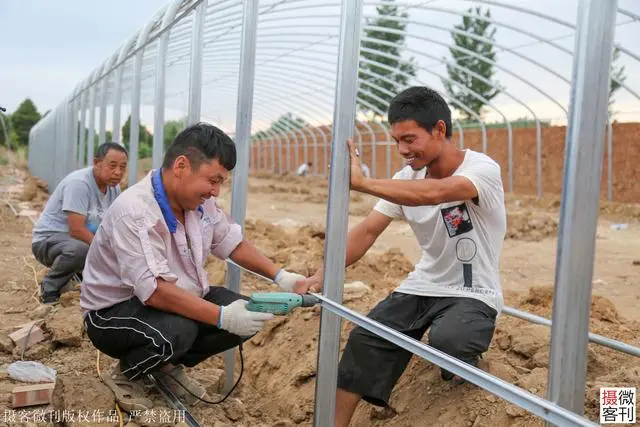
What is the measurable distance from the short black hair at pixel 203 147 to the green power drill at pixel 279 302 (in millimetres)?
642

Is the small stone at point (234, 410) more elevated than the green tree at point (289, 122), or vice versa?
the green tree at point (289, 122)

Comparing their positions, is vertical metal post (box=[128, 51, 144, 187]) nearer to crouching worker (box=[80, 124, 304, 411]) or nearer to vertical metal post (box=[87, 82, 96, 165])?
crouching worker (box=[80, 124, 304, 411])

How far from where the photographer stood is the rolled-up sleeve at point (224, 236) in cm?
347

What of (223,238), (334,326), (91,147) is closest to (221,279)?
Result: (223,238)

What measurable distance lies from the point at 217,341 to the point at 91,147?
7.45 metres

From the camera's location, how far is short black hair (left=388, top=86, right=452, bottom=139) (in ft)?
9.49

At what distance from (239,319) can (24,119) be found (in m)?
49.4

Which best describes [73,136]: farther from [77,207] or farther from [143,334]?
[143,334]

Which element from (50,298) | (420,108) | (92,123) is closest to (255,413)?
(420,108)

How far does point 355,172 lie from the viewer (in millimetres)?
2711

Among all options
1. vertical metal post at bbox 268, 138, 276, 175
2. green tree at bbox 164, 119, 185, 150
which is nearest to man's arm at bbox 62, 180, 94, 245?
green tree at bbox 164, 119, 185, 150

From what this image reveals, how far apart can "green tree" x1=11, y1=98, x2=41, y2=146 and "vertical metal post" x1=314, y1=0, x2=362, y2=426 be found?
47804 mm

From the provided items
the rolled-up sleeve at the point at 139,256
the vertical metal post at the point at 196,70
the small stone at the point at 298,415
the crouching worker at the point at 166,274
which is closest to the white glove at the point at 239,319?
the crouching worker at the point at 166,274

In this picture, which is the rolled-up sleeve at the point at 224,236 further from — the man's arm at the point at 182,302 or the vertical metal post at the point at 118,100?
the vertical metal post at the point at 118,100
